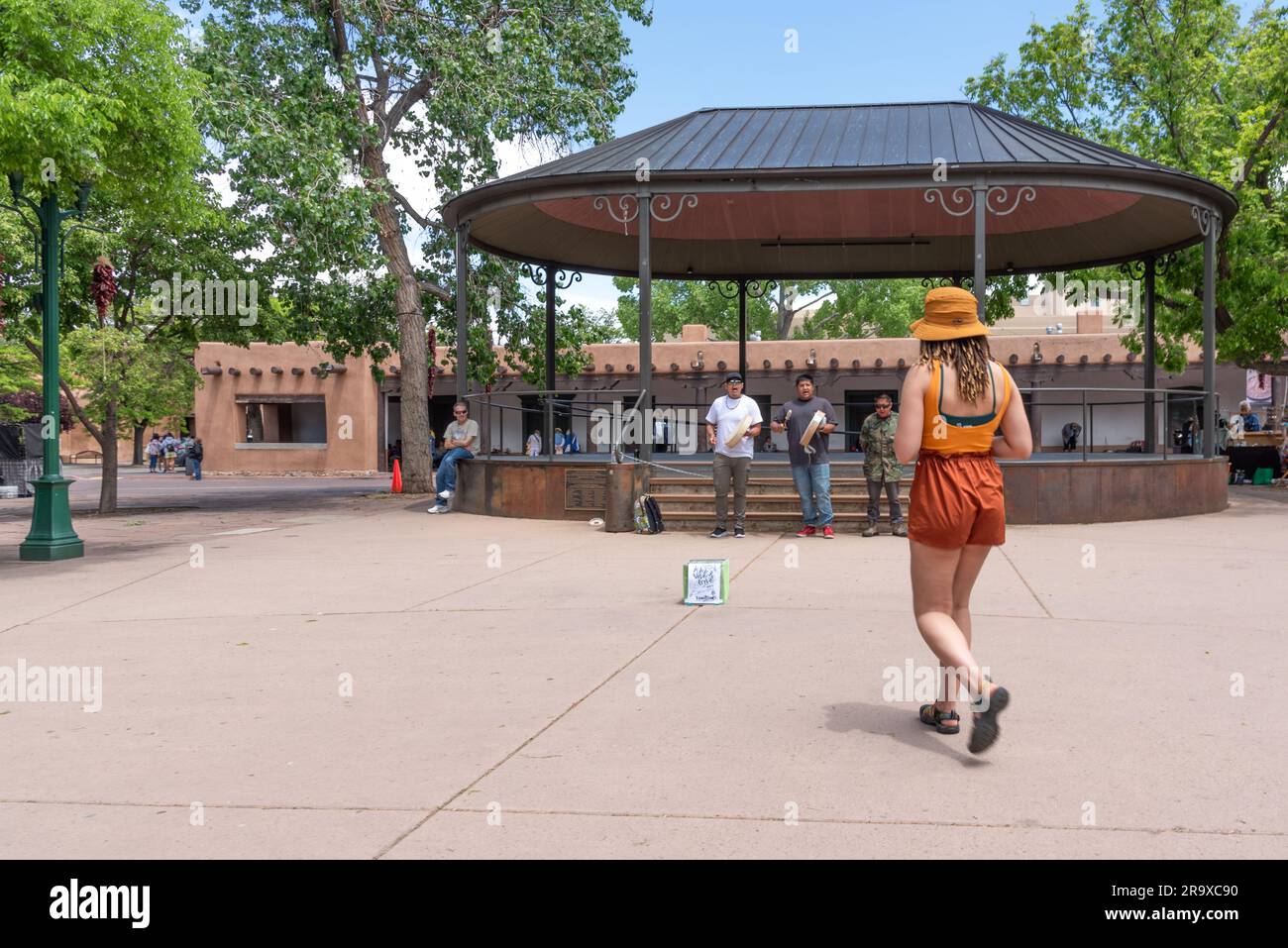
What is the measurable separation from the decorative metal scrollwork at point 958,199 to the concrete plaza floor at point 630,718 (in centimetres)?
760

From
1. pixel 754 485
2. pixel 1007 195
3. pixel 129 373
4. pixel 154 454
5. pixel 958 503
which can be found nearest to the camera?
pixel 958 503

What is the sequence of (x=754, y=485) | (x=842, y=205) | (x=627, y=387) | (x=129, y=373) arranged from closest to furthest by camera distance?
(x=754, y=485)
(x=842, y=205)
(x=129, y=373)
(x=627, y=387)

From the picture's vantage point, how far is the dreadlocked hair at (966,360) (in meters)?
4.75

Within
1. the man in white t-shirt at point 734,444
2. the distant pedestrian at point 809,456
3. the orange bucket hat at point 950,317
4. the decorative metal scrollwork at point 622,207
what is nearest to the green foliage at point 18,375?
the decorative metal scrollwork at point 622,207

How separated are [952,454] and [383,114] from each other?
2006 cm

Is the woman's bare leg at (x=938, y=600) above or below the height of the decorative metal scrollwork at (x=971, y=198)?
below

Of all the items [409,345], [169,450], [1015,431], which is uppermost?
[409,345]

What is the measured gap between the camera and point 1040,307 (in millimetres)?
60625

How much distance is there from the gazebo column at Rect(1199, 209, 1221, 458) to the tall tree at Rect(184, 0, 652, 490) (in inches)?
445

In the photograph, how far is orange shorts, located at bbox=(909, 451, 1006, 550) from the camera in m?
4.70

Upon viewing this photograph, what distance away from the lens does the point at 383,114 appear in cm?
2241

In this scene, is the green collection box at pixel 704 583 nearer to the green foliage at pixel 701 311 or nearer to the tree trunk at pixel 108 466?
the tree trunk at pixel 108 466

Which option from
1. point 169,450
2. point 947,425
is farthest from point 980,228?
point 169,450

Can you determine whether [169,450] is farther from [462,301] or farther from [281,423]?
[462,301]
